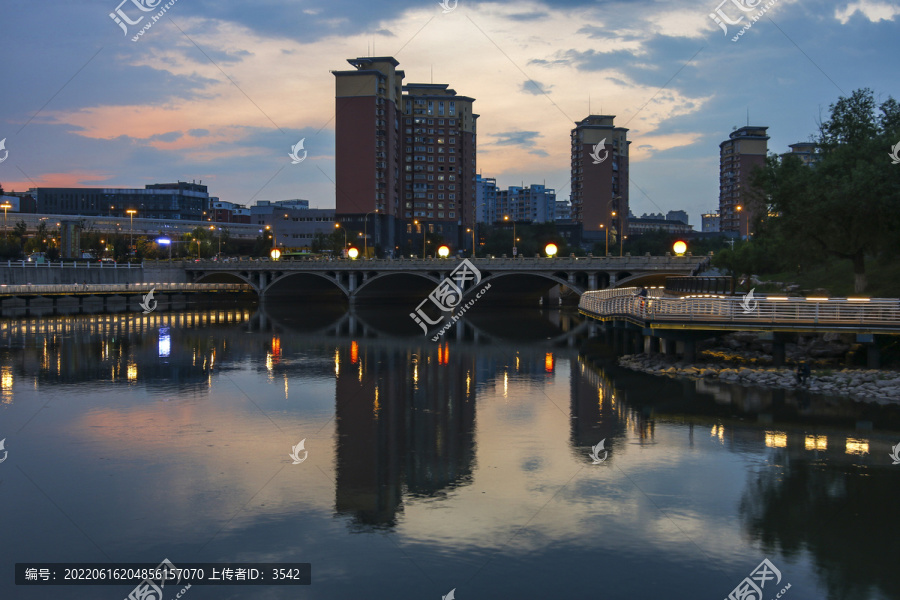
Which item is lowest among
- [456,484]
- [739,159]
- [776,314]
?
[456,484]

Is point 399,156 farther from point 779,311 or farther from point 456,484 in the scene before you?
point 456,484

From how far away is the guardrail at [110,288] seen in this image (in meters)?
Result: 82.6

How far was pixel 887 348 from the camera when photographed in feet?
119

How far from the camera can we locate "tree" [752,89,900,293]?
39.4 metres

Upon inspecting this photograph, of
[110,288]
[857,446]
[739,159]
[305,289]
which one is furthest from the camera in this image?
[739,159]

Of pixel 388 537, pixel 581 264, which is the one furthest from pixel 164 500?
pixel 581 264

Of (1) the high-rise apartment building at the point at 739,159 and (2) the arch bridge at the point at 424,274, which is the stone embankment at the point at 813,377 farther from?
(1) the high-rise apartment building at the point at 739,159

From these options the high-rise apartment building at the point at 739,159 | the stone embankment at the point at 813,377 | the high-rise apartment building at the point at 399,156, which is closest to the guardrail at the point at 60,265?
the high-rise apartment building at the point at 399,156

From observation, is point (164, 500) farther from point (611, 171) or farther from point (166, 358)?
point (611, 171)

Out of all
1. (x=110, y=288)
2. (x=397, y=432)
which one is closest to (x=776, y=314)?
(x=397, y=432)

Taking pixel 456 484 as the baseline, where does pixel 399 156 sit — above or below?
above

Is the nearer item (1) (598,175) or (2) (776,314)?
(2) (776,314)

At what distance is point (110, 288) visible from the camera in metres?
95.4

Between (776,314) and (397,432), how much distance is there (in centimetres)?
1986
